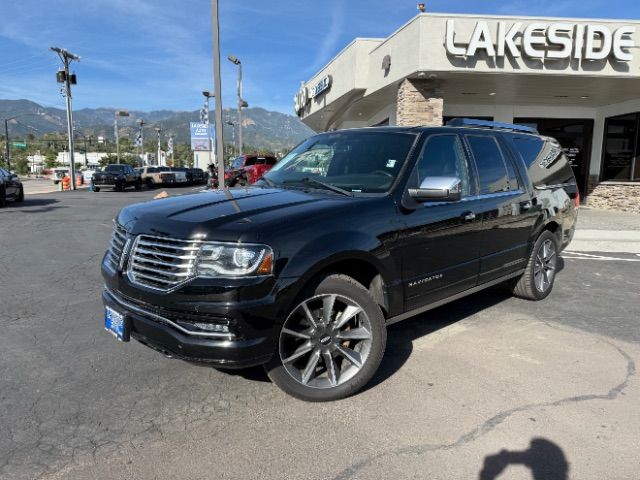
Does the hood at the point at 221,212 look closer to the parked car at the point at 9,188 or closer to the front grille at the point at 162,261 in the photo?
the front grille at the point at 162,261

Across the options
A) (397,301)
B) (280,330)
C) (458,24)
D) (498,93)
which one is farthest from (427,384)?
(498,93)

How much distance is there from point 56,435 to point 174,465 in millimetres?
805

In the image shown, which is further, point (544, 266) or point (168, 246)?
point (544, 266)

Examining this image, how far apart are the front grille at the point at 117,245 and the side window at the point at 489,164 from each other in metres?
2.99

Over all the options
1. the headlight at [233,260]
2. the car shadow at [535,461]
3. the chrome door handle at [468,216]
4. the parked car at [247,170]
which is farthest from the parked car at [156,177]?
the car shadow at [535,461]

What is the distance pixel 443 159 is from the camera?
409 cm

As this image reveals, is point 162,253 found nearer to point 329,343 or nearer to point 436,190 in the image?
point 329,343

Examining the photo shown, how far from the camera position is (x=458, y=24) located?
12031 mm

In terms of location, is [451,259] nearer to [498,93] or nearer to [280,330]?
[280,330]

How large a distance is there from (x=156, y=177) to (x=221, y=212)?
118ft

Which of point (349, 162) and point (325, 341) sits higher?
point (349, 162)

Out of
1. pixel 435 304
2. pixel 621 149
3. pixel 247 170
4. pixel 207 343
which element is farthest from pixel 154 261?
pixel 247 170

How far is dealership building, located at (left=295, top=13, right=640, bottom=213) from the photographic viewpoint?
1197 centimetres

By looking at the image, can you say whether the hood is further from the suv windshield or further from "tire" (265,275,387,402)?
"tire" (265,275,387,402)
